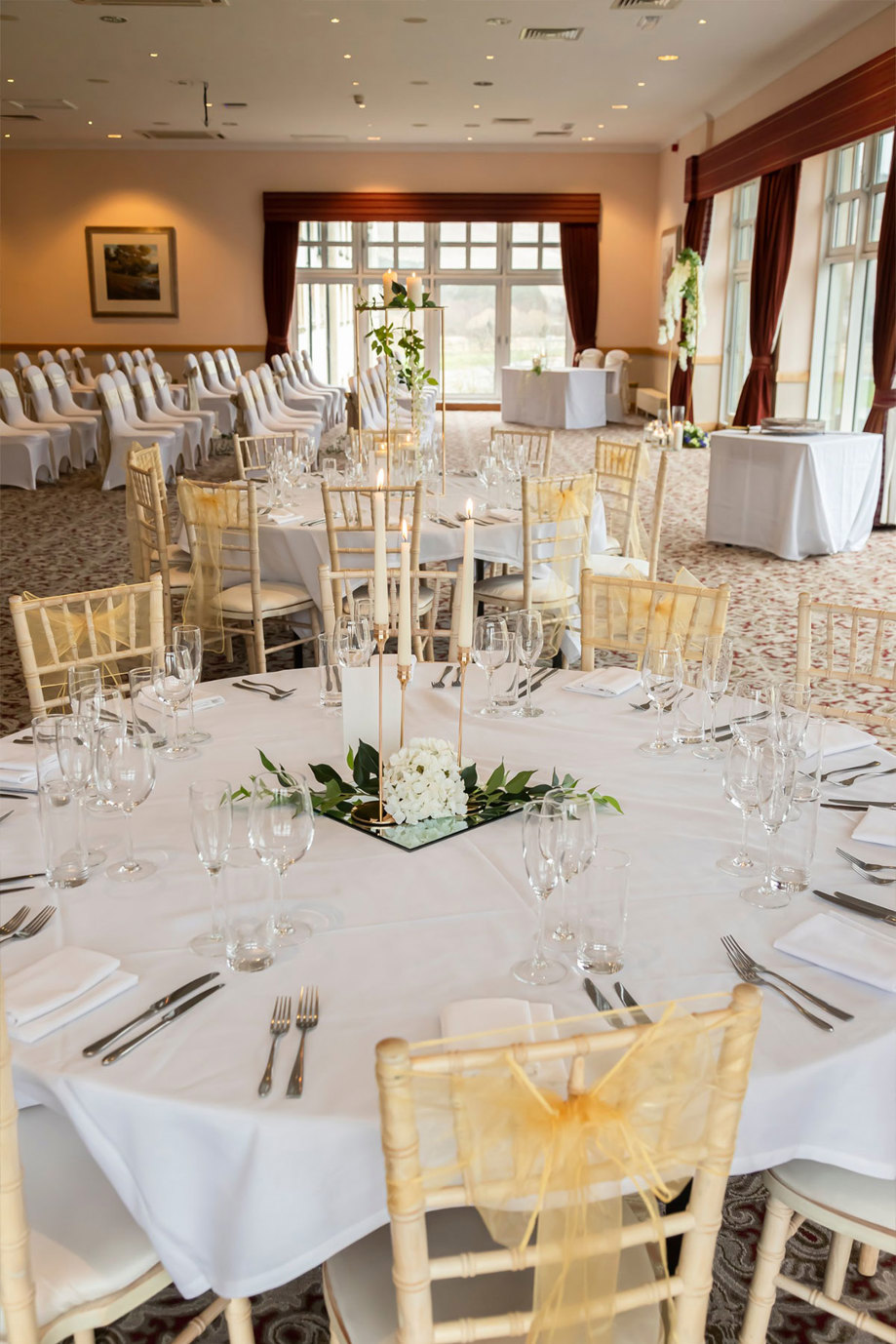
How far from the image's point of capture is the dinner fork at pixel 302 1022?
139cm

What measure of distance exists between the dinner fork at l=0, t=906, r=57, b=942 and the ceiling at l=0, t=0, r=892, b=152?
9.77 metres

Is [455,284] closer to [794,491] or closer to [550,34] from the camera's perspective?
[550,34]

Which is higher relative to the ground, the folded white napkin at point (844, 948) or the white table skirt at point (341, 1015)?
the folded white napkin at point (844, 948)

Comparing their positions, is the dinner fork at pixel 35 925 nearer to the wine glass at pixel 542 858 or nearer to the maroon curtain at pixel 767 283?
the wine glass at pixel 542 858

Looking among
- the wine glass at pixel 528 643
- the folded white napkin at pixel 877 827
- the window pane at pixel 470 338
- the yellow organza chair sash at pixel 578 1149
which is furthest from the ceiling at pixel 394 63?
the yellow organza chair sash at pixel 578 1149

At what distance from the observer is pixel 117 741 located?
1.97 meters

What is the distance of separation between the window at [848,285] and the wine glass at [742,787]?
9940mm

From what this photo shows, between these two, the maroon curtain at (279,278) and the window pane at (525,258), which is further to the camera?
the window pane at (525,258)

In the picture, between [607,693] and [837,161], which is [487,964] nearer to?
[607,693]

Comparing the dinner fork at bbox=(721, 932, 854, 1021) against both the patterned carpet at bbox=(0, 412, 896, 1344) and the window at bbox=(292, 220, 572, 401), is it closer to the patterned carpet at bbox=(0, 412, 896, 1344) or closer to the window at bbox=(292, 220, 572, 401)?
the patterned carpet at bbox=(0, 412, 896, 1344)

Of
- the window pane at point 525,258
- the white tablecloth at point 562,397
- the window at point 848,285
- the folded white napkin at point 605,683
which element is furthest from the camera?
the window pane at point 525,258

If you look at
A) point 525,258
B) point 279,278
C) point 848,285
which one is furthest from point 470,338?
point 848,285

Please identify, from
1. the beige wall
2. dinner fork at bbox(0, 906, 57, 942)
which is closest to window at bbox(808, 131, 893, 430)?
the beige wall

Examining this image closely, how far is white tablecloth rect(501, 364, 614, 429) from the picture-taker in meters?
17.0
